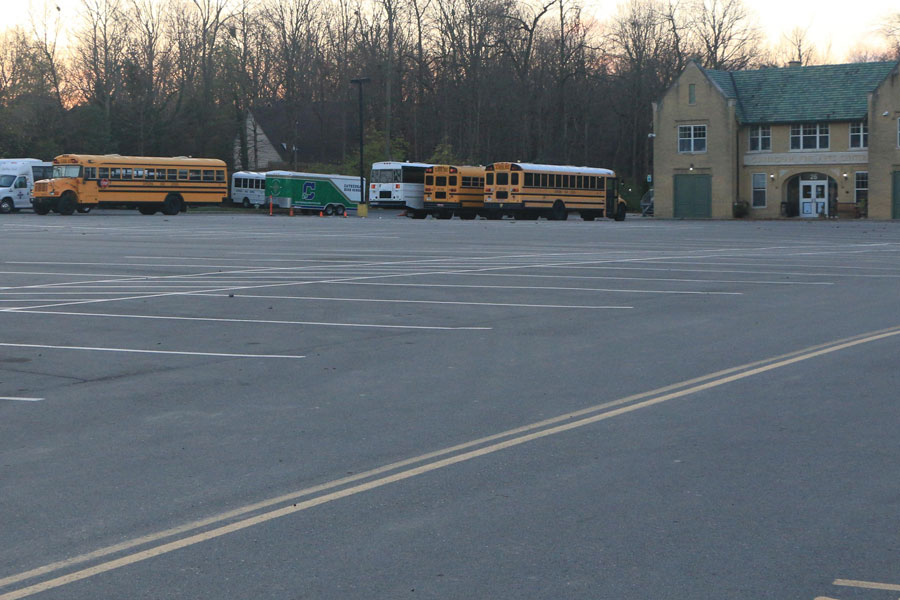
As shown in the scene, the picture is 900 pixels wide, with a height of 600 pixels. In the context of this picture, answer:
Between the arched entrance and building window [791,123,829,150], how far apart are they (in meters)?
1.58

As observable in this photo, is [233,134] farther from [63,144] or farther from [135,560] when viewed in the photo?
[135,560]

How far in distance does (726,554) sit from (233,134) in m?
85.8

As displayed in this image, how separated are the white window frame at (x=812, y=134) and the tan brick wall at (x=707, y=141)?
3.51m

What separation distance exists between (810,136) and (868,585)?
211 ft

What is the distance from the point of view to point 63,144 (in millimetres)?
78625

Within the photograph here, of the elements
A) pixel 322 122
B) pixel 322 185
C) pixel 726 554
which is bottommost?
pixel 726 554

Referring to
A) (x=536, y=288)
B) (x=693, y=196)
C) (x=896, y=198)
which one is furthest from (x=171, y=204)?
(x=536, y=288)

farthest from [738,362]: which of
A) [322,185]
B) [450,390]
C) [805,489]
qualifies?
[322,185]

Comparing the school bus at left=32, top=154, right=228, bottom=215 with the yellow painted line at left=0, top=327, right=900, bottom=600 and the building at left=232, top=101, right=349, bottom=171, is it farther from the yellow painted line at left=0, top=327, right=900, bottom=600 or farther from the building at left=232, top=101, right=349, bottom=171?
the yellow painted line at left=0, top=327, right=900, bottom=600

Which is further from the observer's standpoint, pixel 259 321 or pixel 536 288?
pixel 536 288

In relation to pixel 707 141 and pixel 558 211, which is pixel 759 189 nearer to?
pixel 707 141

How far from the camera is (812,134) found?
6562cm

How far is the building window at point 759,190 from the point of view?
221ft

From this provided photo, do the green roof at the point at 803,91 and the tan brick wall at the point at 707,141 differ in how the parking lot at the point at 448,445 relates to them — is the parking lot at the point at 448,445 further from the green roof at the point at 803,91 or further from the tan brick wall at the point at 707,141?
the green roof at the point at 803,91
